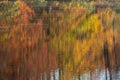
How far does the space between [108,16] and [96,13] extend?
0.97m

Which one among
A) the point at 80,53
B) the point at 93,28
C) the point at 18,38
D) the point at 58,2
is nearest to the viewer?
the point at 80,53

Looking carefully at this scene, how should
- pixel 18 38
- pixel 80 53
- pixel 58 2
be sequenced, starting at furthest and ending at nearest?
pixel 58 2, pixel 18 38, pixel 80 53

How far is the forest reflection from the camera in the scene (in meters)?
4.84

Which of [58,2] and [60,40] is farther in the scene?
[58,2]

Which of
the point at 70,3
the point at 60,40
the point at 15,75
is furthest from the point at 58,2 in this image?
the point at 15,75

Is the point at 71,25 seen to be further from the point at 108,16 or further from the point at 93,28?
the point at 108,16

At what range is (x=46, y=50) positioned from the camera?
6395 millimetres

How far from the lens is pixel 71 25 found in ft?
32.6

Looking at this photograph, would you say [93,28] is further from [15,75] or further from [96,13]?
[15,75]

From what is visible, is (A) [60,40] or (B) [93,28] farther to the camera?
(B) [93,28]

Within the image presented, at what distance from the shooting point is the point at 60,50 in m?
6.45

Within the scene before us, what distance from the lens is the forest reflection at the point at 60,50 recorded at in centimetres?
484

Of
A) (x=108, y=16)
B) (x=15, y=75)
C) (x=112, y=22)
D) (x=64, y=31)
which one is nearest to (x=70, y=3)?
(x=108, y=16)

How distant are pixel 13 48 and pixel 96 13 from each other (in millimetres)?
6269
